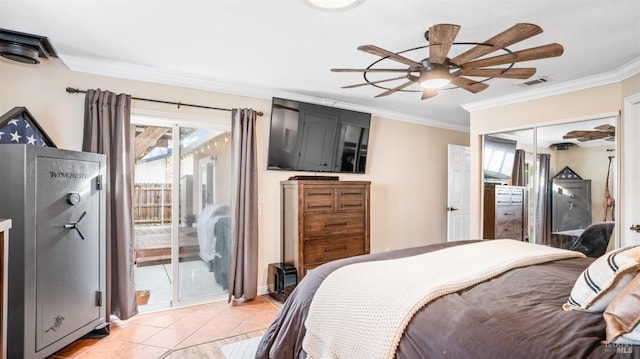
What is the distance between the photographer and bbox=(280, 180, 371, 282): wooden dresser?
365 cm

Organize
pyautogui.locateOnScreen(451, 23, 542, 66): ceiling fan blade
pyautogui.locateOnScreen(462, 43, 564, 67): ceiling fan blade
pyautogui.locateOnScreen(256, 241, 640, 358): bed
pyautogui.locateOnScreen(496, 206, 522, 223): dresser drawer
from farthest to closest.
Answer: pyautogui.locateOnScreen(496, 206, 522, 223): dresser drawer → pyautogui.locateOnScreen(462, 43, 564, 67): ceiling fan blade → pyautogui.locateOnScreen(451, 23, 542, 66): ceiling fan blade → pyautogui.locateOnScreen(256, 241, 640, 358): bed

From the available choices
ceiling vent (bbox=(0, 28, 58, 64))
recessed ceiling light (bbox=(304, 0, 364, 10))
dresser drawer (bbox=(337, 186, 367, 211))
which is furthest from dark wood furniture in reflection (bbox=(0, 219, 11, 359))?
dresser drawer (bbox=(337, 186, 367, 211))

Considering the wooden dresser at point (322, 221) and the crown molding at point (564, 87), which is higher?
the crown molding at point (564, 87)

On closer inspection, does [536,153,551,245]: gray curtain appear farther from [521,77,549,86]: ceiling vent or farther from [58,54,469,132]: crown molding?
[58,54,469,132]: crown molding

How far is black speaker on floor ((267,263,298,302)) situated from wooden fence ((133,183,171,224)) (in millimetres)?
1316

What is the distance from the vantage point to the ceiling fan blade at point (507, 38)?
172cm

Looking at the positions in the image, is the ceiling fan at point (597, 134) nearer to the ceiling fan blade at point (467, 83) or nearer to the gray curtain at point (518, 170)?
the gray curtain at point (518, 170)

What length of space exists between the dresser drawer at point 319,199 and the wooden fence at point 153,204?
1.52 m

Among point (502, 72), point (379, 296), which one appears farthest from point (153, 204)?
point (502, 72)

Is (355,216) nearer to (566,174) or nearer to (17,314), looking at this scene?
(566,174)

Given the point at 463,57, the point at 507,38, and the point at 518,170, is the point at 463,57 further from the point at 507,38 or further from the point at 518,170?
the point at 518,170

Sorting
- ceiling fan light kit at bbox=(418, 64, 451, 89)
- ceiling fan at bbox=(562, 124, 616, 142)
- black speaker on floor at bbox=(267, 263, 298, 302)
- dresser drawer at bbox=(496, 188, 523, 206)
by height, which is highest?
ceiling fan light kit at bbox=(418, 64, 451, 89)

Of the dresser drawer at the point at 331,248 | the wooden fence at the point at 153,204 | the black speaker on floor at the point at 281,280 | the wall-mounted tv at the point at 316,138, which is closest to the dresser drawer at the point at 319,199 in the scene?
the dresser drawer at the point at 331,248

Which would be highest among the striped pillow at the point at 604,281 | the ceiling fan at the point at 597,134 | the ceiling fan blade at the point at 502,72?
the ceiling fan blade at the point at 502,72
